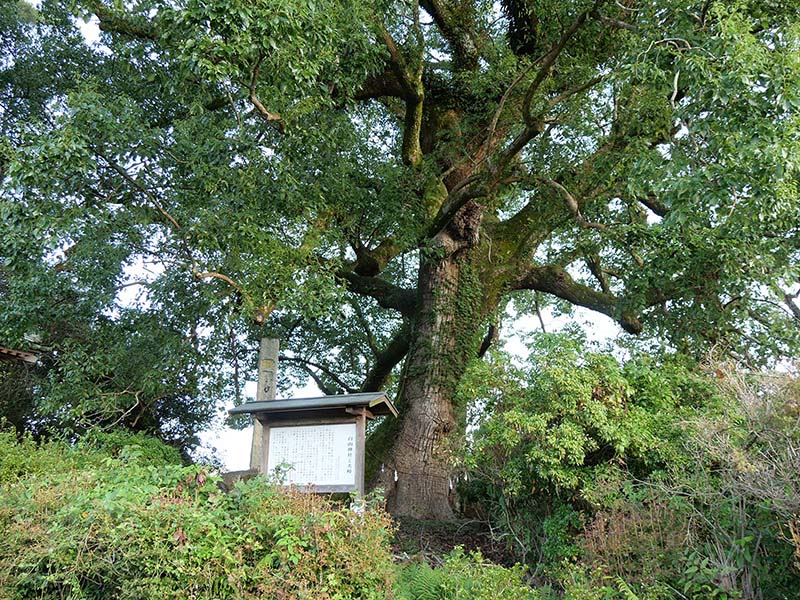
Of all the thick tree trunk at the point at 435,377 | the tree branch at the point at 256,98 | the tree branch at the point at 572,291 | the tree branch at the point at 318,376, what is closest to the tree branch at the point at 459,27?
the thick tree trunk at the point at 435,377

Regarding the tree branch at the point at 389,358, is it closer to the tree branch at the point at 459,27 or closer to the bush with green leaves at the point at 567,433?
the bush with green leaves at the point at 567,433

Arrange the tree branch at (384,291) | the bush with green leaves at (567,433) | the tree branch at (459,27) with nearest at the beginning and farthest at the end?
the bush with green leaves at (567,433), the tree branch at (459,27), the tree branch at (384,291)

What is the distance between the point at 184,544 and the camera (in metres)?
3.30

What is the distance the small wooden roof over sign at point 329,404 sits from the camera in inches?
222

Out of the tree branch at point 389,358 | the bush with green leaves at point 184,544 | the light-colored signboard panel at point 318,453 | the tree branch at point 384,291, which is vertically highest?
the tree branch at point 384,291

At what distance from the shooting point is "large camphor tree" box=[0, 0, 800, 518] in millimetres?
5266

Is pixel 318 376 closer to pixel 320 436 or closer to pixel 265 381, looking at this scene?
pixel 265 381

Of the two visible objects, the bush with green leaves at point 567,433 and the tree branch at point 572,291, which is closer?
the bush with green leaves at point 567,433

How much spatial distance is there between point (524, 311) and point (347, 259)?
5.66 meters

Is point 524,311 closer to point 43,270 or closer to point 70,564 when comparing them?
→ point 43,270

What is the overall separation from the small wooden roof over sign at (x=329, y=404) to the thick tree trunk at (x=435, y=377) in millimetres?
1296

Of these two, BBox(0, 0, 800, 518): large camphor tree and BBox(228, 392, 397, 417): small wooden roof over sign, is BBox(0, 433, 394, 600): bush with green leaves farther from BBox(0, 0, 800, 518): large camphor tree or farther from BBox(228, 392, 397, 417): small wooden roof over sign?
BBox(0, 0, 800, 518): large camphor tree

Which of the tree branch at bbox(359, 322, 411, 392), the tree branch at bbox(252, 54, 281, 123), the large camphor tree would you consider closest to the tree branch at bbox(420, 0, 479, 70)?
the large camphor tree

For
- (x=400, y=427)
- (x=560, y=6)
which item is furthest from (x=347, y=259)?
(x=560, y=6)
